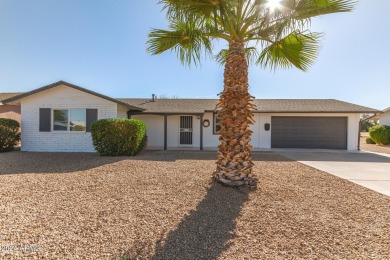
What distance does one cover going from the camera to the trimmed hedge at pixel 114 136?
895 centimetres

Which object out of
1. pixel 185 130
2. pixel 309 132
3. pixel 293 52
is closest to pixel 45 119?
pixel 185 130

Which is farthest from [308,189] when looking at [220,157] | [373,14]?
[373,14]

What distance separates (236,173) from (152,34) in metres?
4.12

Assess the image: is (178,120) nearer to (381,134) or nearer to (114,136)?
(114,136)

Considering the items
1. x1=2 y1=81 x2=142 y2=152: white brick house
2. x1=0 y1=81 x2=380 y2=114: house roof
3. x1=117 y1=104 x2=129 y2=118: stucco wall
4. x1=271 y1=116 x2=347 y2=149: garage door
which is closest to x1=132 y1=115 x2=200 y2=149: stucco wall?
x1=0 y1=81 x2=380 y2=114: house roof

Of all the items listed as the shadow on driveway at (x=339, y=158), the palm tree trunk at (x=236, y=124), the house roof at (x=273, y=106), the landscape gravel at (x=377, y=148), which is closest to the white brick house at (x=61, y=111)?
the house roof at (x=273, y=106)

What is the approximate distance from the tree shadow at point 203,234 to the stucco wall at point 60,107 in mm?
8853

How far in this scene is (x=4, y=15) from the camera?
8844 mm

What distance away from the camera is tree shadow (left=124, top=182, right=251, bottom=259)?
2299 millimetres

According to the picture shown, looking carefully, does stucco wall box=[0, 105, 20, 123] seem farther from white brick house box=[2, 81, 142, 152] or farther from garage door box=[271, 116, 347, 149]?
garage door box=[271, 116, 347, 149]

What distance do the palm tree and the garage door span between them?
8.57 meters

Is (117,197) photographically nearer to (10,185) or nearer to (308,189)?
(10,185)

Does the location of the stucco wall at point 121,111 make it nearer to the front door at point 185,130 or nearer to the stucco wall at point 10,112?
the front door at point 185,130

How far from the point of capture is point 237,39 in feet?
15.6
